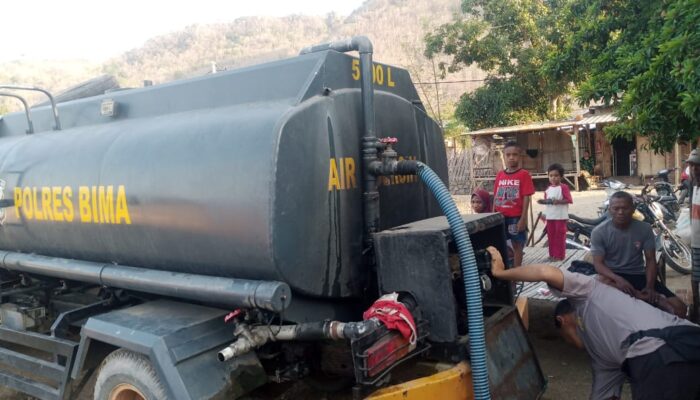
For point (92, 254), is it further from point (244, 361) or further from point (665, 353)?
point (665, 353)

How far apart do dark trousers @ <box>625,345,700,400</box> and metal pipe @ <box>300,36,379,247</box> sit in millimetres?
1605

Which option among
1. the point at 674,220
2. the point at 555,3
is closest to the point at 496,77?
the point at 555,3

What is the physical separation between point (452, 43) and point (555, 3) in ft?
10.6

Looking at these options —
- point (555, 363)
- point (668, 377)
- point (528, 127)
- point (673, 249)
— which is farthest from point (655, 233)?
point (528, 127)

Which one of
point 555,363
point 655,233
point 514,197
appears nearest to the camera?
point 555,363

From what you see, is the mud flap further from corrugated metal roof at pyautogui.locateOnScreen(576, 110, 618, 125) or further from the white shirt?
corrugated metal roof at pyautogui.locateOnScreen(576, 110, 618, 125)

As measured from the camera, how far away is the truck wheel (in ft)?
9.14

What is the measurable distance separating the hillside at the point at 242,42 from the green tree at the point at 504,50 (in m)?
26.5

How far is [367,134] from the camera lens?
10.1 ft

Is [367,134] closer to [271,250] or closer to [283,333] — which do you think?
[271,250]

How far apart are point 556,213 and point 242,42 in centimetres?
6455

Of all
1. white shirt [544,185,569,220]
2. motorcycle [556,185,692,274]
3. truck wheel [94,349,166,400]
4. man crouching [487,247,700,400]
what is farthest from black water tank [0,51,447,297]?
motorcycle [556,185,692,274]

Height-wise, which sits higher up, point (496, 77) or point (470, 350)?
point (496, 77)

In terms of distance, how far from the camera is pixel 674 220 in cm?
916
